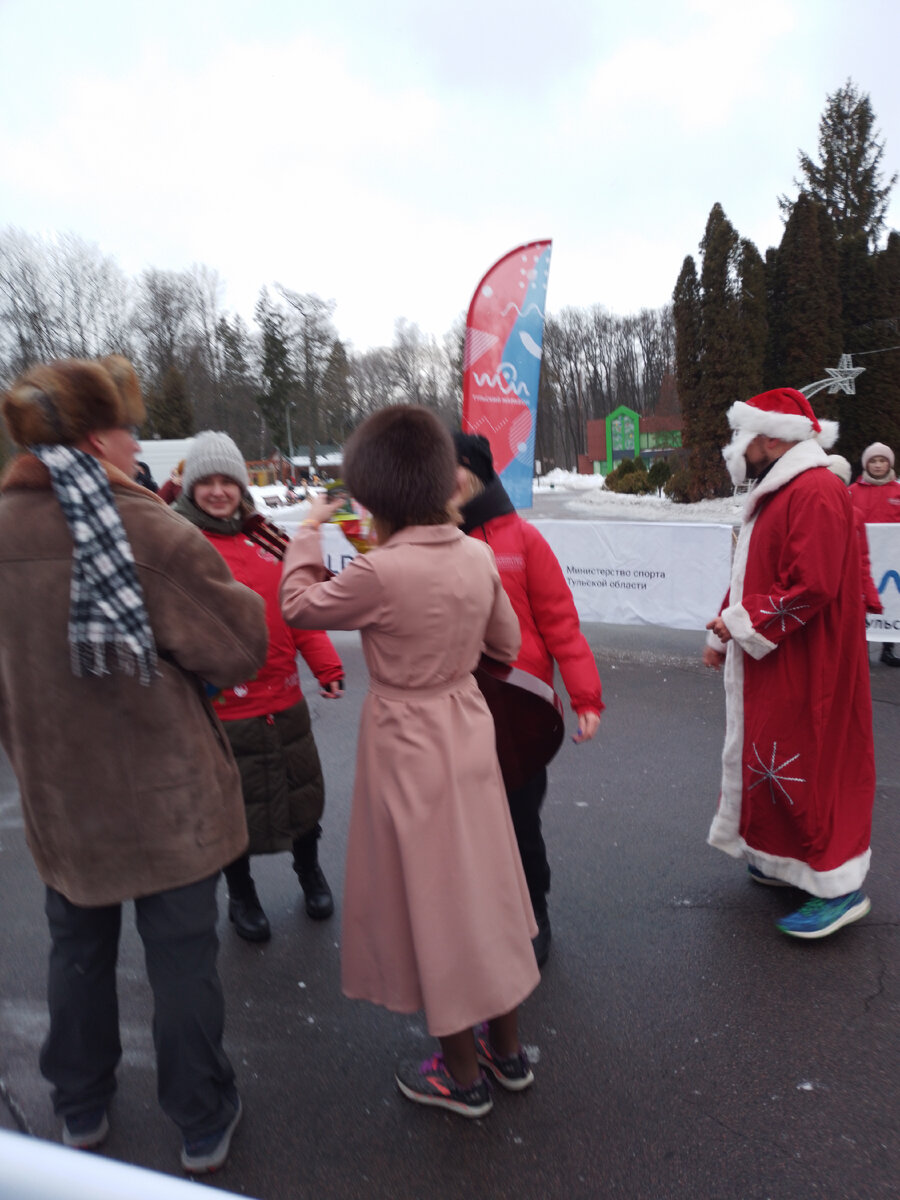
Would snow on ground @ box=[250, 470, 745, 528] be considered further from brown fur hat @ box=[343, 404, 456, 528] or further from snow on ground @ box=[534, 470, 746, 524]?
brown fur hat @ box=[343, 404, 456, 528]

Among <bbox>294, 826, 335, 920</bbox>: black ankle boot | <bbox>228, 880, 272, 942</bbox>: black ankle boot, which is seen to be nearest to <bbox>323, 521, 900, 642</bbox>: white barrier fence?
<bbox>294, 826, 335, 920</bbox>: black ankle boot

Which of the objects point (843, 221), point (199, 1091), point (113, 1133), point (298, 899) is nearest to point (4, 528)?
point (199, 1091)

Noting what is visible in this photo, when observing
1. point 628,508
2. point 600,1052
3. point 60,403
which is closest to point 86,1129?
point 600,1052

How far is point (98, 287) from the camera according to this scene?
151ft

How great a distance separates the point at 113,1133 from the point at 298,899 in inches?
50.5

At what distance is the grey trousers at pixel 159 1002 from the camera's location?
6.42 feet

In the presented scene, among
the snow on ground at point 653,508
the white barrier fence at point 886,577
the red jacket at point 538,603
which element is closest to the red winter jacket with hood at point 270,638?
the red jacket at point 538,603

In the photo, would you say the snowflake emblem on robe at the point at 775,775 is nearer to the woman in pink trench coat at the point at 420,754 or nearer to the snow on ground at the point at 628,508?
the woman in pink trench coat at the point at 420,754

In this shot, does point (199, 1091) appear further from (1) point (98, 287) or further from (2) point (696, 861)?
(1) point (98, 287)

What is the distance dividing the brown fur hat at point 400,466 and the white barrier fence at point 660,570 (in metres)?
5.53

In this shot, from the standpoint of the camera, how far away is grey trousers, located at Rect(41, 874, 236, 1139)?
1.96 metres

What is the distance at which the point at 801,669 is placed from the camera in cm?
291

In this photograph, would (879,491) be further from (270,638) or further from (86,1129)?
(86,1129)

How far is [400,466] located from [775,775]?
72.6 inches
